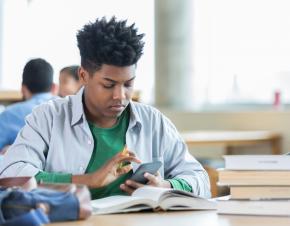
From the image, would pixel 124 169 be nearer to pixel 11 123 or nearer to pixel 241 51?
pixel 11 123

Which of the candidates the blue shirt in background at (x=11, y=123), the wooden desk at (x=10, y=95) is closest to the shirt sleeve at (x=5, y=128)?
the blue shirt in background at (x=11, y=123)

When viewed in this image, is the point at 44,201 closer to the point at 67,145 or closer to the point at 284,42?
the point at 67,145

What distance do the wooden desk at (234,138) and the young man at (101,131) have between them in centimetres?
268

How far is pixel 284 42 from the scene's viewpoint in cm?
592

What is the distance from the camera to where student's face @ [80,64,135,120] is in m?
2.53

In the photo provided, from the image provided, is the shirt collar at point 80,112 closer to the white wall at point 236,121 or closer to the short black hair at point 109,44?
the short black hair at point 109,44

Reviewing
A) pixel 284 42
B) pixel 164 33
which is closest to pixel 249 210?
pixel 284 42

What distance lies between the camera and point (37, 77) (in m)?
4.52

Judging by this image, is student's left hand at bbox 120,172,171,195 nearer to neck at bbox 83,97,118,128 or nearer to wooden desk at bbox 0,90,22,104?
neck at bbox 83,97,118,128

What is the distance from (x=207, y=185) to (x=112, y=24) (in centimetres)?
65

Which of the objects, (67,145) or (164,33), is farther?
(164,33)

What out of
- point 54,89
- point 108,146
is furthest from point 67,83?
point 108,146

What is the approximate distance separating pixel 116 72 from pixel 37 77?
6.76 feet

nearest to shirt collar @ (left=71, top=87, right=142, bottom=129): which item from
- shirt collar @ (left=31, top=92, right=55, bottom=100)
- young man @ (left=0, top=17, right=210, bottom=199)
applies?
young man @ (left=0, top=17, right=210, bottom=199)
